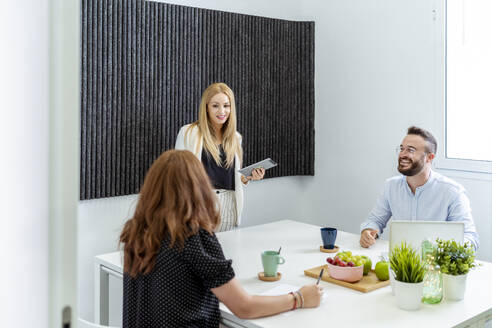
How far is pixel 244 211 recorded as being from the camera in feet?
14.0

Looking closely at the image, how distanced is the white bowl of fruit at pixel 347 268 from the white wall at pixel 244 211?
111cm

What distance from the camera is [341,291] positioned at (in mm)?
1946

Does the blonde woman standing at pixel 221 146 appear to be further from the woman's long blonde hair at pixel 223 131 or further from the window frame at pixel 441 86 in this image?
the window frame at pixel 441 86

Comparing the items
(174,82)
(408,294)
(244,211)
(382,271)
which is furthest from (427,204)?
(174,82)

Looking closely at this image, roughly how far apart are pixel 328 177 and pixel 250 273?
8.26ft

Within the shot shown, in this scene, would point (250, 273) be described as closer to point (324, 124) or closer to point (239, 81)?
point (239, 81)

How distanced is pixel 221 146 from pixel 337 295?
170 centimetres

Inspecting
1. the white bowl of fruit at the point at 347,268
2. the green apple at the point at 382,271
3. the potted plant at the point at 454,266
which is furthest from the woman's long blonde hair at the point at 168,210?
the potted plant at the point at 454,266

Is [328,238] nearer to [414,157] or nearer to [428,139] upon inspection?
[414,157]

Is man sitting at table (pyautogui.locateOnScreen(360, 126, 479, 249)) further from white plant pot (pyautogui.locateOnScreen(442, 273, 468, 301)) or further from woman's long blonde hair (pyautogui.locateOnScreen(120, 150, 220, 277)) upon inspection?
woman's long blonde hair (pyautogui.locateOnScreen(120, 150, 220, 277))

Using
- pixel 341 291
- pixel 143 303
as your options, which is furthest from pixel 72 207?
pixel 341 291

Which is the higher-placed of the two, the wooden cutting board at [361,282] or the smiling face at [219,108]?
the smiling face at [219,108]

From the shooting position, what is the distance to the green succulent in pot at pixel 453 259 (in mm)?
1824

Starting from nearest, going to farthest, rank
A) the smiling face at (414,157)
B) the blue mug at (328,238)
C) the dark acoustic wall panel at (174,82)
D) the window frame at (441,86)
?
the blue mug at (328,238) → the smiling face at (414,157) → the dark acoustic wall panel at (174,82) → the window frame at (441,86)
